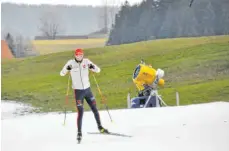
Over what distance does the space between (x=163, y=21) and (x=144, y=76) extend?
1.70 ft

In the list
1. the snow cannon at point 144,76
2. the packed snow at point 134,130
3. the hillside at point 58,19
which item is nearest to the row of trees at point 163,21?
the hillside at point 58,19

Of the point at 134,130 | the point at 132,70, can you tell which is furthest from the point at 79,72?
the point at 132,70

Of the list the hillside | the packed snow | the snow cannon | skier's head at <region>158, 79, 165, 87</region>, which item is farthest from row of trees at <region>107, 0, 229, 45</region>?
the packed snow

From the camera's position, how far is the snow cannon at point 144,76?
15.1 ft

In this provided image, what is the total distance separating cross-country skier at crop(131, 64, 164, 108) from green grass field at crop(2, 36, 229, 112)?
6cm

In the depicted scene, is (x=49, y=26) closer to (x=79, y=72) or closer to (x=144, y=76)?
(x=144, y=76)

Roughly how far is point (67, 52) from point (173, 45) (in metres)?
0.95

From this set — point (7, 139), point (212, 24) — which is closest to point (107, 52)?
point (212, 24)

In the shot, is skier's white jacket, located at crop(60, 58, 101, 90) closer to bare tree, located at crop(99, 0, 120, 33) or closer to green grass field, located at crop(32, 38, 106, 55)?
green grass field, located at crop(32, 38, 106, 55)

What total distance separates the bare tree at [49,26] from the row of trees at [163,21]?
1.58ft

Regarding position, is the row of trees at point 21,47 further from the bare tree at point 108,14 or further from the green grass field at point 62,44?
the bare tree at point 108,14

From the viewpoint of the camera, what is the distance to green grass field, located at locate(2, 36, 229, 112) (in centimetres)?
455

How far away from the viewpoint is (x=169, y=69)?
4660 millimetres

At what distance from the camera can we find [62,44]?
180 inches
